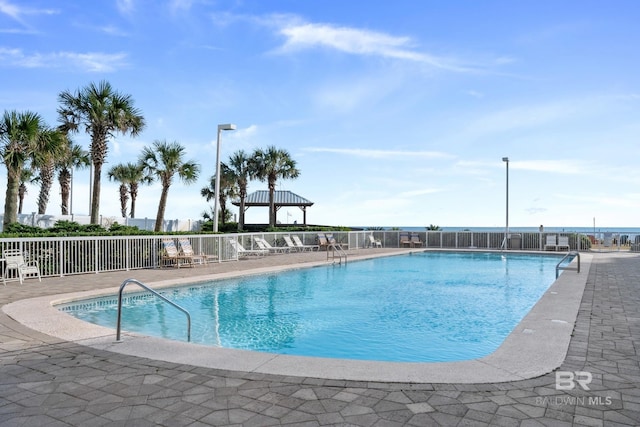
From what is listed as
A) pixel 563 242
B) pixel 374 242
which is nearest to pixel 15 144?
pixel 374 242

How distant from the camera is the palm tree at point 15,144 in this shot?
1437 cm

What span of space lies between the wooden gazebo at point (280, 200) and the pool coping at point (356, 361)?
27.5m

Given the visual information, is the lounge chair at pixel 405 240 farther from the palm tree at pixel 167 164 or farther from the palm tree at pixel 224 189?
the palm tree at pixel 224 189

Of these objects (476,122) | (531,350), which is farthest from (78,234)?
(476,122)

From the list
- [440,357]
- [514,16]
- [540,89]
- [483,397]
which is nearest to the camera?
[483,397]

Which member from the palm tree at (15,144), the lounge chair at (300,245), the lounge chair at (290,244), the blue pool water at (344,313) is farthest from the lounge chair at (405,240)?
the palm tree at (15,144)

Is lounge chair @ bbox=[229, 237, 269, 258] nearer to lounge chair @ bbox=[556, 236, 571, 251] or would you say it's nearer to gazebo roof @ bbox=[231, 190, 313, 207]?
lounge chair @ bbox=[556, 236, 571, 251]

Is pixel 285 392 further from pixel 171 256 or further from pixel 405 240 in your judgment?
pixel 405 240

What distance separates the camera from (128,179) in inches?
1435

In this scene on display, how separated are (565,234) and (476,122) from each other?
1101 cm

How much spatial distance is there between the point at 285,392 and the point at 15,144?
15257 mm

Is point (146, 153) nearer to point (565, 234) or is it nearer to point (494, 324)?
point (494, 324)

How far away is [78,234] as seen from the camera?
37.5 ft

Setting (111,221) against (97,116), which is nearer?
(97,116)
